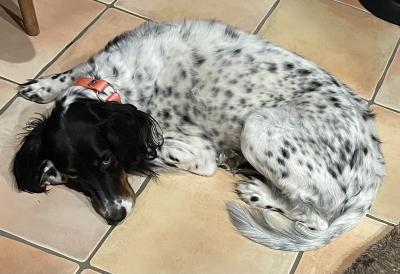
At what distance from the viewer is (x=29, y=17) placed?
2504 mm

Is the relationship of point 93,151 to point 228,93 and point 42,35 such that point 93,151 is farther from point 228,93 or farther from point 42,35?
point 42,35

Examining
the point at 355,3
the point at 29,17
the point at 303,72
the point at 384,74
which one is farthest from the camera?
the point at 355,3

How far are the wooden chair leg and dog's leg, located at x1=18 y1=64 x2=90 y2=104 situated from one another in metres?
0.30

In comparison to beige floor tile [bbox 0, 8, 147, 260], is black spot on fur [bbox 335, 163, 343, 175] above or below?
above

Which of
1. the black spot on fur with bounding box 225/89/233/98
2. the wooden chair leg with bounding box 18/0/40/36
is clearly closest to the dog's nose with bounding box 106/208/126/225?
the black spot on fur with bounding box 225/89/233/98

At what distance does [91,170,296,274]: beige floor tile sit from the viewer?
196cm

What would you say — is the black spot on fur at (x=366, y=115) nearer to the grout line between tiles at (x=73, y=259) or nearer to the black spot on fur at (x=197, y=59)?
the black spot on fur at (x=197, y=59)

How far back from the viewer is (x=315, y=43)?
2701 mm

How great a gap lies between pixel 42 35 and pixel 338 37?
3.97 feet

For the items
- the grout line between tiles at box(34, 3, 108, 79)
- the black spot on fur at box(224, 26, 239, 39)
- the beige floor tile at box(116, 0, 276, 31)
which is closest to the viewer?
the black spot on fur at box(224, 26, 239, 39)

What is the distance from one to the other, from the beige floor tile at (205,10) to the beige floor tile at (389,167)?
663 mm

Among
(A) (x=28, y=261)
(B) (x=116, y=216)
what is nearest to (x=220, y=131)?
(B) (x=116, y=216)

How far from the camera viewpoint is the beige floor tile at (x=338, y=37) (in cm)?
261

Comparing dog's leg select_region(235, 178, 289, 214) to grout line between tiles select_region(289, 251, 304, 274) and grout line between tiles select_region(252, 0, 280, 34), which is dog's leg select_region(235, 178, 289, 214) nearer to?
grout line between tiles select_region(289, 251, 304, 274)
